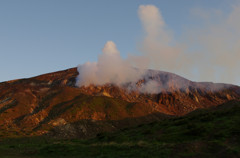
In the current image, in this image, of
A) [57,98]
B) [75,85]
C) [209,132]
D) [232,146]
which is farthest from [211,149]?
[75,85]

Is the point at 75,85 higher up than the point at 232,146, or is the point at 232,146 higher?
the point at 75,85

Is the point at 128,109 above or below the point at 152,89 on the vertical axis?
below

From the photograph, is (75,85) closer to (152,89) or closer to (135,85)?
(135,85)

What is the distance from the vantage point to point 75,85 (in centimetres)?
17200

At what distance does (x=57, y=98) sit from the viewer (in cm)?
12888

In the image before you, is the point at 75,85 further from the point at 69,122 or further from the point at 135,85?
the point at 69,122

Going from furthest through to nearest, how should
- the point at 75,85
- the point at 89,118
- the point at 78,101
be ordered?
the point at 75,85 → the point at 78,101 → the point at 89,118

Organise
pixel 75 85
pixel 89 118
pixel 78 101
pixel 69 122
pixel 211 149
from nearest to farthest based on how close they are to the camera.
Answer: pixel 211 149
pixel 69 122
pixel 89 118
pixel 78 101
pixel 75 85

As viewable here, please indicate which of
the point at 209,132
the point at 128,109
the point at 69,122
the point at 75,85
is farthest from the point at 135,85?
the point at 209,132

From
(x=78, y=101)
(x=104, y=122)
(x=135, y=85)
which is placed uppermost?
(x=135, y=85)

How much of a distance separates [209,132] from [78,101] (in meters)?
104

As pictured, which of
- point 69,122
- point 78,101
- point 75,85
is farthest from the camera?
point 75,85

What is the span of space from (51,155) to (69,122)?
253 feet

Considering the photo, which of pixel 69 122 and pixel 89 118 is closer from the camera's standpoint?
pixel 69 122
